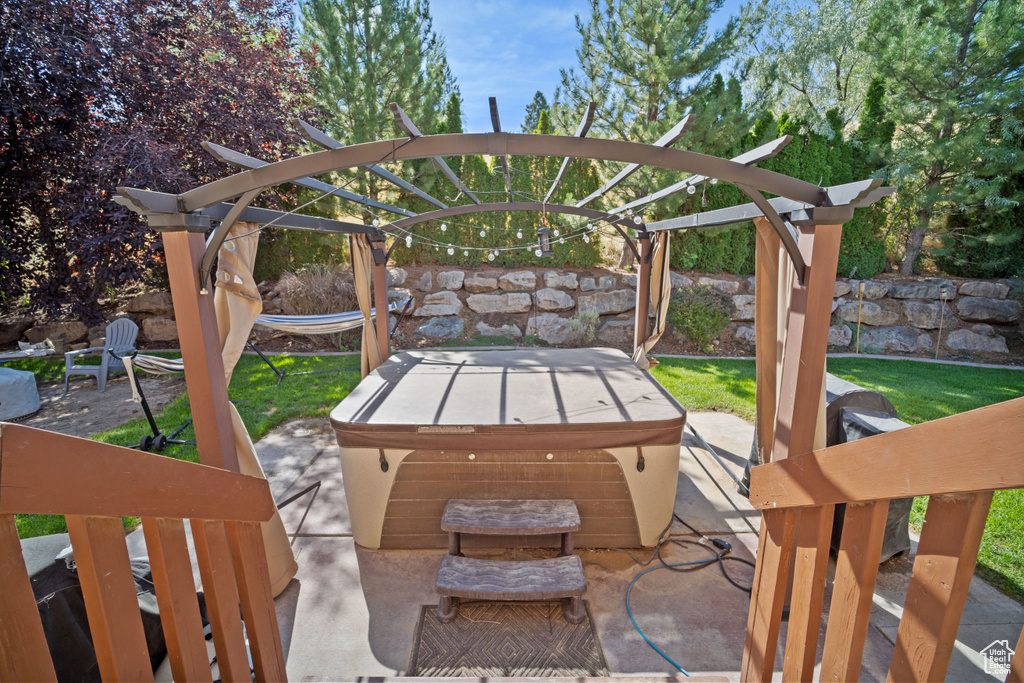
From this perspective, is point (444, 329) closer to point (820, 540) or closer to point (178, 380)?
point (178, 380)

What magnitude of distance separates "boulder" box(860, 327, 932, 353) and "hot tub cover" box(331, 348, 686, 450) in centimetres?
634

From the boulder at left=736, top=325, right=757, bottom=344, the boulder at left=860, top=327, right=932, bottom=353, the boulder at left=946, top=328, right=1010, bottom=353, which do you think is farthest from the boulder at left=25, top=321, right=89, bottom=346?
the boulder at left=946, top=328, right=1010, bottom=353

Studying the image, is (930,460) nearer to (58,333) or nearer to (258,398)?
(258,398)

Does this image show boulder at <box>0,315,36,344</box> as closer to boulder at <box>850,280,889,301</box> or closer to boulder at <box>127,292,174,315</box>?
boulder at <box>127,292,174,315</box>

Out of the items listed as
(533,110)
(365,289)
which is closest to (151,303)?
(365,289)

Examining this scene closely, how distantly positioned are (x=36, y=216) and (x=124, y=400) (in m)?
3.55

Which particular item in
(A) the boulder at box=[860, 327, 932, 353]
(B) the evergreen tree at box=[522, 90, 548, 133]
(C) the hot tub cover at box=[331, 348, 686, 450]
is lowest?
(A) the boulder at box=[860, 327, 932, 353]

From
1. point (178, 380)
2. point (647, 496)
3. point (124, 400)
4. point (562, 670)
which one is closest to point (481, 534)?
point (562, 670)

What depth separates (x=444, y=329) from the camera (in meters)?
8.05

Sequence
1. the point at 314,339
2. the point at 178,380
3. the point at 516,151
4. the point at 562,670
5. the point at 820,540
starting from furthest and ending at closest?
the point at 314,339 < the point at 178,380 < the point at 562,670 < the point at 516,151 < the point at 820,540

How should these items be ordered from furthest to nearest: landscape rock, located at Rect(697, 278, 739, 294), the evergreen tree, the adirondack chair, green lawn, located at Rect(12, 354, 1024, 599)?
the evergreen tree < landscape rock, located at Rect(697, 278, 739, 294) < the adirondack chair < green lawn, located at Rect(12, 354, 1024, 599)

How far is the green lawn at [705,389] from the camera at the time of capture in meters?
4.39

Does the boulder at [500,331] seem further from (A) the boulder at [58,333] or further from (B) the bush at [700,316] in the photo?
Answer: (A) the boulder at [58,333]

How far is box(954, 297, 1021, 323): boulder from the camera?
7.45 meters
